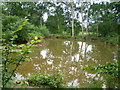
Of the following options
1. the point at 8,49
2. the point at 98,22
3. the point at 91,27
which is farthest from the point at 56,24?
the point at 8,49

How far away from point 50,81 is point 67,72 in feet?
2.58

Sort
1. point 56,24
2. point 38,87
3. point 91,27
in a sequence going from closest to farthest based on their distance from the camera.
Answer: point 38,87
point 91,27
point 56,24

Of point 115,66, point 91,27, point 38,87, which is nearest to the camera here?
point 115,66

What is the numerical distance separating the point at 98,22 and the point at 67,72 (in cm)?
708

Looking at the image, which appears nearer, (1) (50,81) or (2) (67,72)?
(1) (50,81)

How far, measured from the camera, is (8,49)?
2.01 feet

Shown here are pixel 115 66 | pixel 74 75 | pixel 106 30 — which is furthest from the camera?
pixel 106 30

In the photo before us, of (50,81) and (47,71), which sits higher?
(50,81)

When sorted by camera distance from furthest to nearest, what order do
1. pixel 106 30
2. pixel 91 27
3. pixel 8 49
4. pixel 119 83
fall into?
pixel 91 27 < pixel 106 30 < pixel 119 83 < pixel 8 49

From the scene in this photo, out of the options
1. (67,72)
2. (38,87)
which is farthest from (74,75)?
(38,87)

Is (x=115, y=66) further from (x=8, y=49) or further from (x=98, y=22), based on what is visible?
(x=98, y=22)

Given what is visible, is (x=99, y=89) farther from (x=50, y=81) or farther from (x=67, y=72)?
(x=67, y=72)

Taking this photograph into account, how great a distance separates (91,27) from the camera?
9.84m

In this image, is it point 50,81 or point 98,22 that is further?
point 98,22
